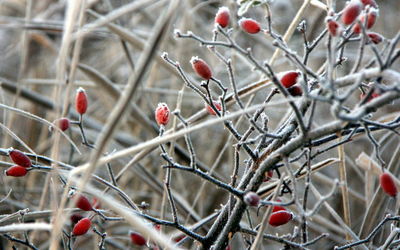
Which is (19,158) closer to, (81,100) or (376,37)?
(81,100)

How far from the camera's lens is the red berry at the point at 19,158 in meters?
0.73

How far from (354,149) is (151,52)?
169 cm

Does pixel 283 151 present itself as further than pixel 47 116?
No

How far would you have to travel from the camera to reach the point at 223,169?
1782 millimetres

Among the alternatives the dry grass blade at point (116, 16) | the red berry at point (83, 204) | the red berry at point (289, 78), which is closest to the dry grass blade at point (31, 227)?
the red berry at point (83, 204)

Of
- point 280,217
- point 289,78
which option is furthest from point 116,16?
point 280,217

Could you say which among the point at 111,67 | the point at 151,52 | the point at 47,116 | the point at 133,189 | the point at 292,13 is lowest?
the point at 133,189

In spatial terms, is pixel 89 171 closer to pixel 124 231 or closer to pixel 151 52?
pixel 151 52

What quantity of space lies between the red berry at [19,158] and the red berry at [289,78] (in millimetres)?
401

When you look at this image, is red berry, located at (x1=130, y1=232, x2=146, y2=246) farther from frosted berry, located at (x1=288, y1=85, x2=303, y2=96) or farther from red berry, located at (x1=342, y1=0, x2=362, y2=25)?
red berry, located at (x1=342, y1=0, x2=362, y2=25)

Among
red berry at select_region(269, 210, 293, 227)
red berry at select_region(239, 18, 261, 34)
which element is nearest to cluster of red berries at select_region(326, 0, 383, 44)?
red berry at select_region(239, 18, 261, 34)

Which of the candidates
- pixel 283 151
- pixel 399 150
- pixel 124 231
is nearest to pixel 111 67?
pixel 124 231

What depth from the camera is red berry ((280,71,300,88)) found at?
0.66 m

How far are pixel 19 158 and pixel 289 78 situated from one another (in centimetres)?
42
